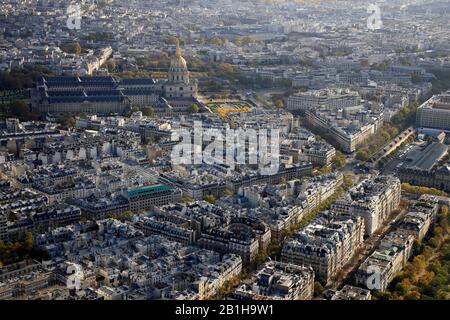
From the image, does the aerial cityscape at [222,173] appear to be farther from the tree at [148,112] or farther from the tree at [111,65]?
the tree at [111,65]

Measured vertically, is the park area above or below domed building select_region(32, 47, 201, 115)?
below

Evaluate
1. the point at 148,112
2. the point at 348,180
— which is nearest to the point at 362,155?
the point at 348,180

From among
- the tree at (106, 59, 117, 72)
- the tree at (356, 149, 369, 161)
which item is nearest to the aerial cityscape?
the tree at (356, 149, 369, 161)

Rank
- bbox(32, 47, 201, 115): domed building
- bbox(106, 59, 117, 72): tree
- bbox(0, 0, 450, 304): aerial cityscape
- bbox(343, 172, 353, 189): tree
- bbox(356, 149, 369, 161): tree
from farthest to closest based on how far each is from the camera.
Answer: bbox(106, 59, 117, 72): tree → bbox(32, 47, 201, 115): domed building → bbox(356, 149, 369, 161): tree → bbox(343, 172, 353, 189): tree → bbox(0, 0, 450, 304): aerial cityscape

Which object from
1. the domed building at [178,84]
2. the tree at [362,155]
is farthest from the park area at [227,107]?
the tree at [362,155]

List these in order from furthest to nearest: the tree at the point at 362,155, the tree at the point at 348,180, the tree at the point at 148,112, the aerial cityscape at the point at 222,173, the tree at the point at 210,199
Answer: the tree at the point at 148,112 → the tree at the point at 362,155 → the tree at the point at 348,180 → the tree at the point at 210,199 → the aerial cityscape at the point at 222,173

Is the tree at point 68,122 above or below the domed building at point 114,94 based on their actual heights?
below

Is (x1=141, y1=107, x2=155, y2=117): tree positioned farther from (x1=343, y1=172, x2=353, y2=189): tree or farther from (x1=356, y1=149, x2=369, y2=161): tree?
(x1=343, y1=172, x2=353, y2=189): tree

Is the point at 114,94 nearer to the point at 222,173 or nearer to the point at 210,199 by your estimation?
the point at 222,173
